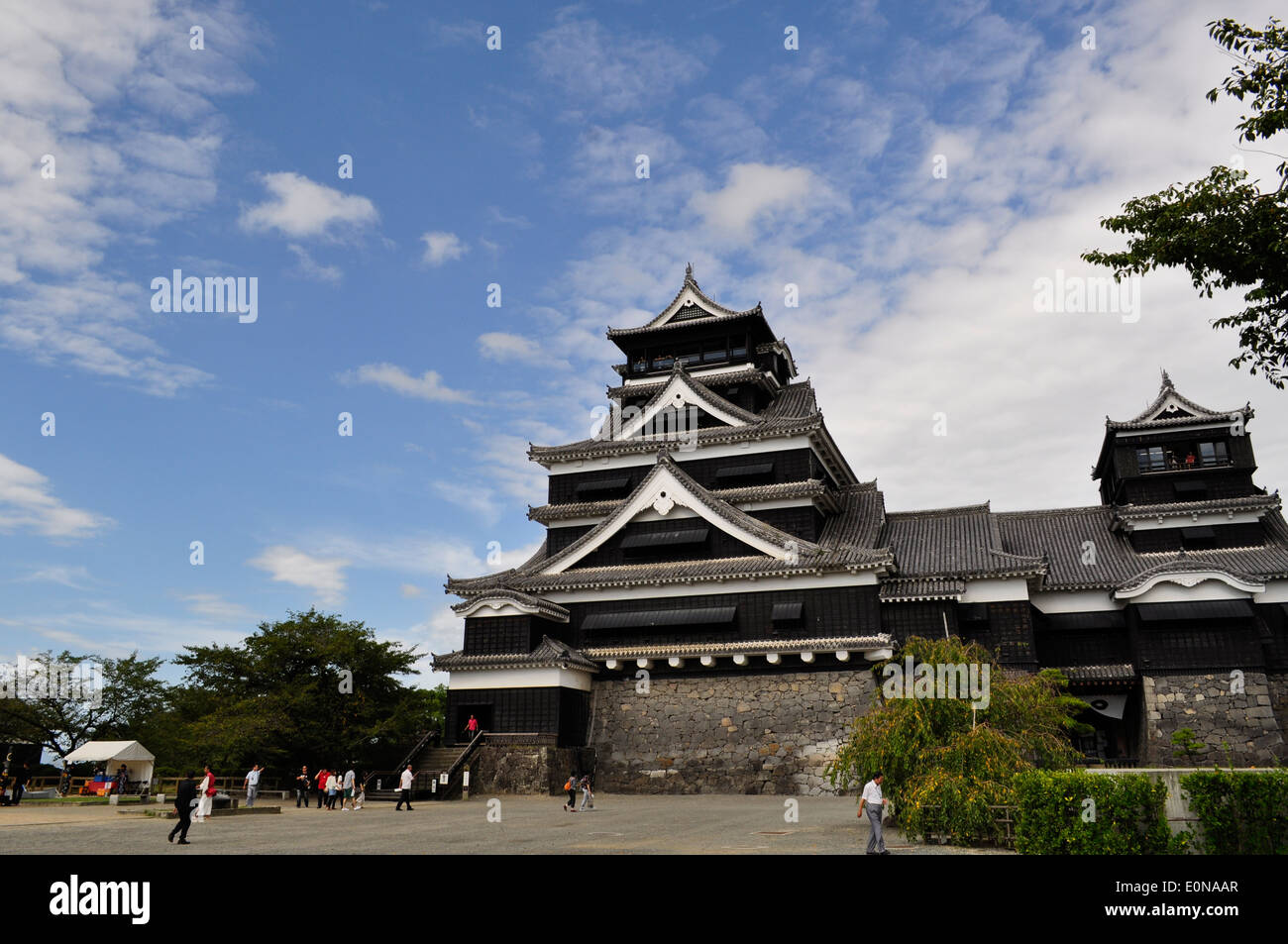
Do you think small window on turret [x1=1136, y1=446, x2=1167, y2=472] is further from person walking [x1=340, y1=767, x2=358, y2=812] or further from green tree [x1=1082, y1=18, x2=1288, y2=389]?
person walking [x1=340, y1=767, x2=358, y2=812]

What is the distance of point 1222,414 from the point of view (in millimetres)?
34625

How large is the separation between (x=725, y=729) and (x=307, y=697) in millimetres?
15003

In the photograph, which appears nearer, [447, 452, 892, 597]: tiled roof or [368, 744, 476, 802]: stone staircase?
[368, 744, 476, 802]: stone staircase

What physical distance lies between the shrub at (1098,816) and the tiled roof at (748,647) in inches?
625

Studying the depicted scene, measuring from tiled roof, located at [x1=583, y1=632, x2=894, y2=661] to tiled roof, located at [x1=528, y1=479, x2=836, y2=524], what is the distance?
631 centimetres

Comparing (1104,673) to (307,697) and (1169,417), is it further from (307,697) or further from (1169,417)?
(307,697)

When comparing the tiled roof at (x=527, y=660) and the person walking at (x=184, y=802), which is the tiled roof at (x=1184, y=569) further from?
Result: the person walking at (x=184, y=802)

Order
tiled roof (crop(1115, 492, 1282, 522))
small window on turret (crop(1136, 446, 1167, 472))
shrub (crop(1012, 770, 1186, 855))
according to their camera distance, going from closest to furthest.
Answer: shrub (crop(1012, 770, 1186, 855)) → tiled roof (crop(1115, 492, 1282, 522)) → small window on turret (crop(1136, 446, 1167, 472))

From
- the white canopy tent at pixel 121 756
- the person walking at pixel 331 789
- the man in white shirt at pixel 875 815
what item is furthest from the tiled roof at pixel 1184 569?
the white canopy tent at pixel 121 756

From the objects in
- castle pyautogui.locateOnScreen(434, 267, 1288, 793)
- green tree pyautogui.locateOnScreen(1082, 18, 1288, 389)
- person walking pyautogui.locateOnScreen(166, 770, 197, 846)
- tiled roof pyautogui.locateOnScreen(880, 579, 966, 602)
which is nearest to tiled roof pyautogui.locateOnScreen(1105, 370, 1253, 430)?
castle pyautogui.locateOnScreen(434, 267, 1288, 793)

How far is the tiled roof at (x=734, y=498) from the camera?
35.1 metres

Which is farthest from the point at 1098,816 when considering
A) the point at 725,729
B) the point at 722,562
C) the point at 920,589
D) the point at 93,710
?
the point at 93,710

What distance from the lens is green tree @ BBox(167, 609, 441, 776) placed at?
1208 inches
